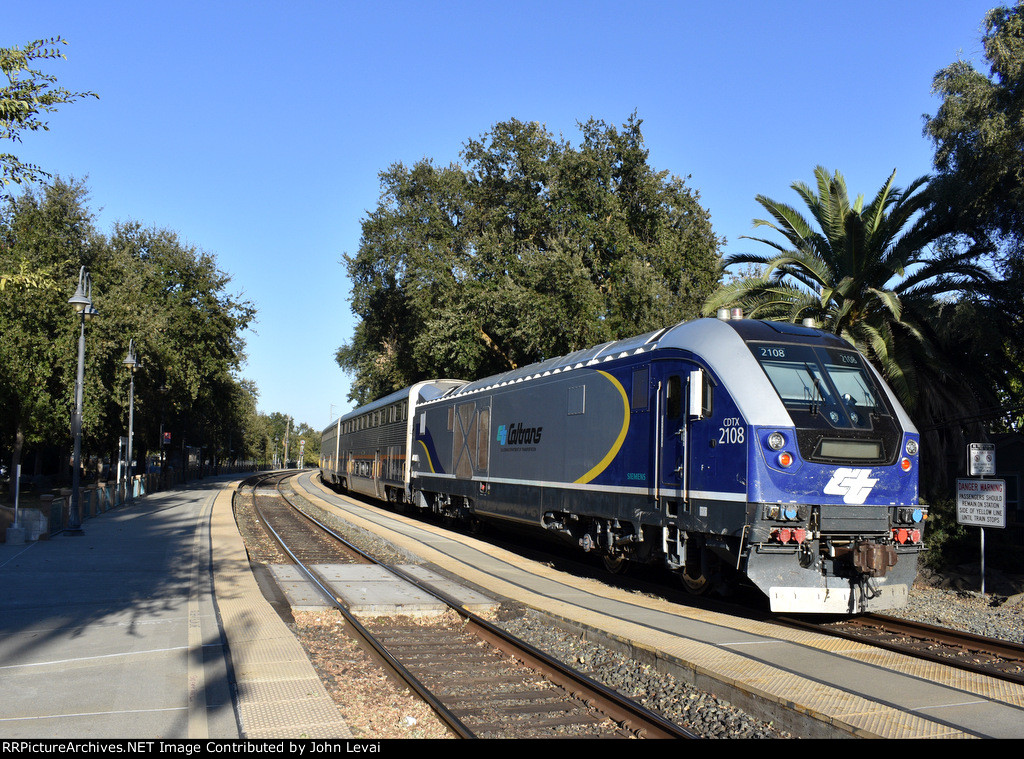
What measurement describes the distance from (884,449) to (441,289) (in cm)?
2520

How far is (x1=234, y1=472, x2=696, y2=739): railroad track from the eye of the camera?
20.6 ft

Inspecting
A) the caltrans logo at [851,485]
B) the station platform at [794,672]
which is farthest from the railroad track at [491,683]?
the caltrans logo at [851,485]

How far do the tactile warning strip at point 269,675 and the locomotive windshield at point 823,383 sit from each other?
6.08m

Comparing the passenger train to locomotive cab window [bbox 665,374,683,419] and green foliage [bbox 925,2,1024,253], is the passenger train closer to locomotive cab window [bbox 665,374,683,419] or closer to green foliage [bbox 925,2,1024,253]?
locomotive cab window [bbox 665,374,683,419]

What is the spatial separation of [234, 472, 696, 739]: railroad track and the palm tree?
1004 centimetres

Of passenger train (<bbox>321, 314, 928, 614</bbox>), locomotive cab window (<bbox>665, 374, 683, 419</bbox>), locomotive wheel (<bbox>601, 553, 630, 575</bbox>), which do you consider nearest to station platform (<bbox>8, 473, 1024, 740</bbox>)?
locomotive wheel (<bbox>601, 553, 630, 575</bbox>)

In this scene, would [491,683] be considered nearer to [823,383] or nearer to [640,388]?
[640,388]

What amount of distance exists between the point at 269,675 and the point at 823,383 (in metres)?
7.00

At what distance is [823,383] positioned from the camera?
389 inches

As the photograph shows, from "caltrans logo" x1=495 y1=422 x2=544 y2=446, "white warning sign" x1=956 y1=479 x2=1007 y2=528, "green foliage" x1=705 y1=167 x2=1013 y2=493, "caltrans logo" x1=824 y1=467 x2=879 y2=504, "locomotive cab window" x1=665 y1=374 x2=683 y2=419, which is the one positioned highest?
"green foliage" x1=705 y1=167 x2=1013 y2=493

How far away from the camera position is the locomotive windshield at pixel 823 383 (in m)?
9.60

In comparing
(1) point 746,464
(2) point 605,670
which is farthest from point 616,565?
(2) point 605,670

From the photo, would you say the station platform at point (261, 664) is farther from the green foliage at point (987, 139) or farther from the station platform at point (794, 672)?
the green foliage at point (987, 139)
